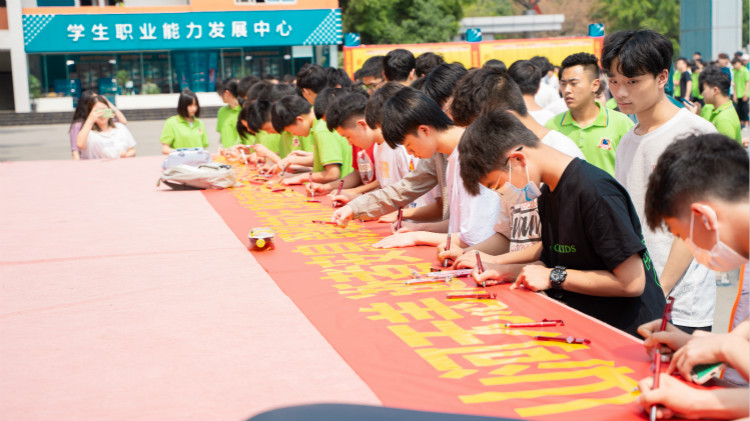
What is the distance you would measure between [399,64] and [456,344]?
11.2ft

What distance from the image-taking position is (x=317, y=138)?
4.60m

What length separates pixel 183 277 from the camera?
8.65ft

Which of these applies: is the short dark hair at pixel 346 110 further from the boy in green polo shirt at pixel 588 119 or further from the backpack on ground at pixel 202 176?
the backpack on ground at pixel 202 176

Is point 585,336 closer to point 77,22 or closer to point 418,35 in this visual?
point 77,22

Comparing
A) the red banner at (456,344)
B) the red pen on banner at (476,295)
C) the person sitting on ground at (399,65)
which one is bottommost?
the red banner at (456,344)

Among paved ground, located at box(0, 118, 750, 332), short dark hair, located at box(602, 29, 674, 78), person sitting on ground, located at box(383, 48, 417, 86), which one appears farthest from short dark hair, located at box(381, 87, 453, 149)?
paved ground, located at box(0, 118, 750, 332)

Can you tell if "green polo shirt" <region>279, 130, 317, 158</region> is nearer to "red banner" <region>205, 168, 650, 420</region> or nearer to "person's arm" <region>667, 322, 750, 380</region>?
"red banner" <region>205, 168, 650, 420</region>

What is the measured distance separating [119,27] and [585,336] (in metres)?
22.7

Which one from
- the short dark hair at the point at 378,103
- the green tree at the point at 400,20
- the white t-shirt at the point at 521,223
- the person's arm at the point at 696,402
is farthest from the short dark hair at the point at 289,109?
the green tree at the point at 400,20

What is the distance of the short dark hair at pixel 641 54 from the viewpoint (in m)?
2.58

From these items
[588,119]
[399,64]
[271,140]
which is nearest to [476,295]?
[588,119]

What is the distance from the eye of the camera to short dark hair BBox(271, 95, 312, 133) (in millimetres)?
4699

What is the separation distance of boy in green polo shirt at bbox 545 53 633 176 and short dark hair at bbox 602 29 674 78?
36.5 inches

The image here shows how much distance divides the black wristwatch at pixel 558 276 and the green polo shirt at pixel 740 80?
11.9 metres
